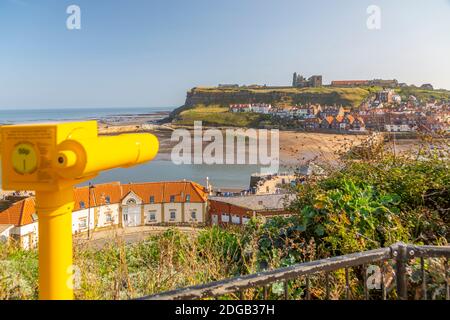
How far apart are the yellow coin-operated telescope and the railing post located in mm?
1288

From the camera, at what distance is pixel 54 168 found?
1.19m

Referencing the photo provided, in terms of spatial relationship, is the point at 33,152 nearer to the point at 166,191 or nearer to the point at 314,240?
the point at 314,240

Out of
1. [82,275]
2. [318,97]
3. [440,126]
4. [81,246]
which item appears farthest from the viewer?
[318,97]

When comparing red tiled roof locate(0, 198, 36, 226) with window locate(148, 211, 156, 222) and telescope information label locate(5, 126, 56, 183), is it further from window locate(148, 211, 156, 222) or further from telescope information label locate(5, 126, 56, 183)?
telescope information label locate(5, 126, 56, 183)

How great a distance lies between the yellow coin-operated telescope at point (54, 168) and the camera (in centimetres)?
118

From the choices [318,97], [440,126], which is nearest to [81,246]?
[440,126]

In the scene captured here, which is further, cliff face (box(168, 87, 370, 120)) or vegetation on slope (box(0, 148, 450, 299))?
cliff face (box(168, 87, 370, 120))

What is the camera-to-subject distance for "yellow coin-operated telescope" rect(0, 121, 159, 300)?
3.87ft

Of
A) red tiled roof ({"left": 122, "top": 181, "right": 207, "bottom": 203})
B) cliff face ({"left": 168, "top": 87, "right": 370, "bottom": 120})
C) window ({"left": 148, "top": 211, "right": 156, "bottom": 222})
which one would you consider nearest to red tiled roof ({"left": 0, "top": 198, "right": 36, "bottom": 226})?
red tiled roof ({"left": 122, "top": 181, "right": 207, "bottom": 203})

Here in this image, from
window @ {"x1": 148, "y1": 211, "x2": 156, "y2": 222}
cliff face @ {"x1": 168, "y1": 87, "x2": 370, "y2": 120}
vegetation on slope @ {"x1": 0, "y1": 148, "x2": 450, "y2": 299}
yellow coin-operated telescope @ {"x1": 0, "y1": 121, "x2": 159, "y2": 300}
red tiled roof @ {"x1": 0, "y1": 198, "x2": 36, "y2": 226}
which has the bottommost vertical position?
window @ {"x1": 148, "y1": 211, "x2": 156, "y2": 222}

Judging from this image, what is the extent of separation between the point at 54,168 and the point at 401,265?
5.14 ft

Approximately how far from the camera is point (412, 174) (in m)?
3.64
